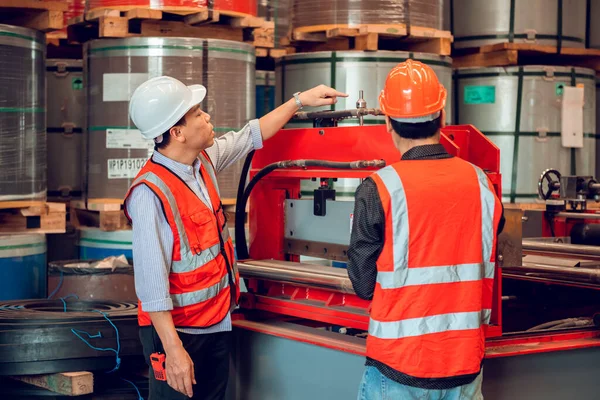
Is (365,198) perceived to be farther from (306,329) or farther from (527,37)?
(527,37)

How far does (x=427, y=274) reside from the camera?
2.59m

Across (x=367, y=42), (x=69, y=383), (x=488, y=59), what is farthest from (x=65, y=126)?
(x=488, y=59)

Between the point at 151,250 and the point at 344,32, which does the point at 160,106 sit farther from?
the point at 344,32

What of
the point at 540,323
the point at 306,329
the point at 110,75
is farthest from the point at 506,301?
the point at 110,75

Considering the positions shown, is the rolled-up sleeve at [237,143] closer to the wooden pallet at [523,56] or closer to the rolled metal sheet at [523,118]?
the rolled metal sheet at [523,118]

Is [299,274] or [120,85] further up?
[120,85]

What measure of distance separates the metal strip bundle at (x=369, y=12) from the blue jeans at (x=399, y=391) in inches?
147

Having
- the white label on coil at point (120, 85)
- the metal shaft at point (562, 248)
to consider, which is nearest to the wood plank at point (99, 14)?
the white label on coil at point (120, 85)

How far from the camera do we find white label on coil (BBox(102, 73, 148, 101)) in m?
5.54

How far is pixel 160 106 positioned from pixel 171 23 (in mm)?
2610

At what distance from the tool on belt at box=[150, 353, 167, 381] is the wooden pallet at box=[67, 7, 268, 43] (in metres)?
2.93

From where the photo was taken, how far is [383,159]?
337 cm

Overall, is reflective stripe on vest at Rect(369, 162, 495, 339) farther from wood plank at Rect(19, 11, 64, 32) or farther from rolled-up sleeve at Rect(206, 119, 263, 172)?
wood plank at Rect(19, 11, 64, 32)

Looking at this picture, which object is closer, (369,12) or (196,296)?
(196,296)
